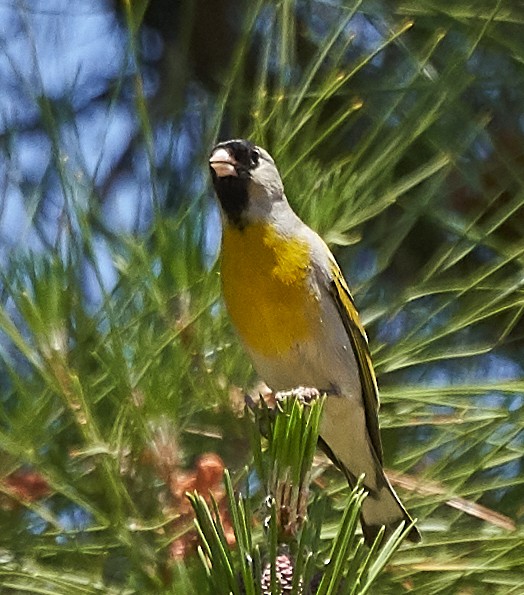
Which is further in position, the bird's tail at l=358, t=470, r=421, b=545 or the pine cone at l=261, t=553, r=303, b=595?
the bird's tail at l=358, t=470, r=421, b=545

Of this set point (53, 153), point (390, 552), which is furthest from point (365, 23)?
point (390, 552)

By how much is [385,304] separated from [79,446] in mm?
380

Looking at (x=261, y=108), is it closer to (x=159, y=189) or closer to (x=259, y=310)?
(x=159, y=189)

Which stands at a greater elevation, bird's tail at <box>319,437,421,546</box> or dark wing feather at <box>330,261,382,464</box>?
dark wing feather at <box>330,261,382,464</box>

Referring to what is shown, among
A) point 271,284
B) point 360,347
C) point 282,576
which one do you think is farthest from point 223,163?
point 282,576

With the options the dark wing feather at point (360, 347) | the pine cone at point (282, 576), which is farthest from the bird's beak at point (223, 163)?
the pine cone at point (282, 576)

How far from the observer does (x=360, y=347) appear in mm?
1410

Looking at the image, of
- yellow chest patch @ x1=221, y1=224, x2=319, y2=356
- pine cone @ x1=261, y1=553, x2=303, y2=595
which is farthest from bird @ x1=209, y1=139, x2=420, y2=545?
pine cone @ x1=261, y1=553, x2=303, y2=595

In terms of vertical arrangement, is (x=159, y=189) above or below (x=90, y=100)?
below

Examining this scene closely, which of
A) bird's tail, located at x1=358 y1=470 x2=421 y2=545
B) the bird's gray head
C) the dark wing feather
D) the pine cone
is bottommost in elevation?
bird's tail, located at x1=358 y1=470 x2=421 y2=545

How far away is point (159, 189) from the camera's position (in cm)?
108

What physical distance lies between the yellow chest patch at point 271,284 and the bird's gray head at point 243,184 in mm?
35

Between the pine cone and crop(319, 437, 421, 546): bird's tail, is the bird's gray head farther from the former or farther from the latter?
the pine cone

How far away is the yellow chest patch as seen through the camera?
137cm
